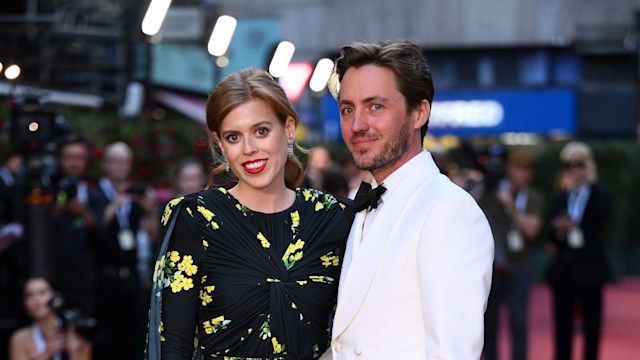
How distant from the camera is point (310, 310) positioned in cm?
341

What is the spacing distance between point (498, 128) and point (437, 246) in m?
21.5

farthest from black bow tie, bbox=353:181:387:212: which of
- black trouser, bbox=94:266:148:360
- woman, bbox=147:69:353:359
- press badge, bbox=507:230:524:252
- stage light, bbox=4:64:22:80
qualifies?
press badge, bbox=507:230:524:252

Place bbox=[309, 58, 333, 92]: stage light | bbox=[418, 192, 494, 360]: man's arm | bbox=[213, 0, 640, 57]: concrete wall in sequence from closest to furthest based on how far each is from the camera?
bbox=[418, 192, 494, 360]: man's arm
bbox=[309, 58, 333, 92]: stage light
bbox=[213, 0, 640, 57]: concrete wall

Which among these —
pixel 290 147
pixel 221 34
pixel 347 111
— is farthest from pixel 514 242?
pixel 347 111

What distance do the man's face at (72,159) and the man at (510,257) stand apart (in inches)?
132

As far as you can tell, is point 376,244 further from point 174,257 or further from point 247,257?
point 174,257

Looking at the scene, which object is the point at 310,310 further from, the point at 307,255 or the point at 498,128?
the point at 498,128

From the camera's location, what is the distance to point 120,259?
8250mm

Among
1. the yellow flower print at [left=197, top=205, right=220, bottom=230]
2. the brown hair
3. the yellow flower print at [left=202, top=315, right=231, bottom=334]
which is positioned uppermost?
the brown hair

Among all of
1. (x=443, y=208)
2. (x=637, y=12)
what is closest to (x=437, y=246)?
(x=443, y=208)

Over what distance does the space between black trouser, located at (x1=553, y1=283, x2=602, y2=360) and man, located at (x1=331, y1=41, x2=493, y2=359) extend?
5985 millimetres

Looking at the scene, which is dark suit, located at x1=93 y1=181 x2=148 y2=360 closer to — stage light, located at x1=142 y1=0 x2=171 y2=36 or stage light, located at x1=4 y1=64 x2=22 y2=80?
stage light, located at x1=4 y1=64 x2=22 y2=80

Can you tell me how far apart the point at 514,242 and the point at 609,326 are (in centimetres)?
442

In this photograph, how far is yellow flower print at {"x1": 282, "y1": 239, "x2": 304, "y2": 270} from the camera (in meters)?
3.45
